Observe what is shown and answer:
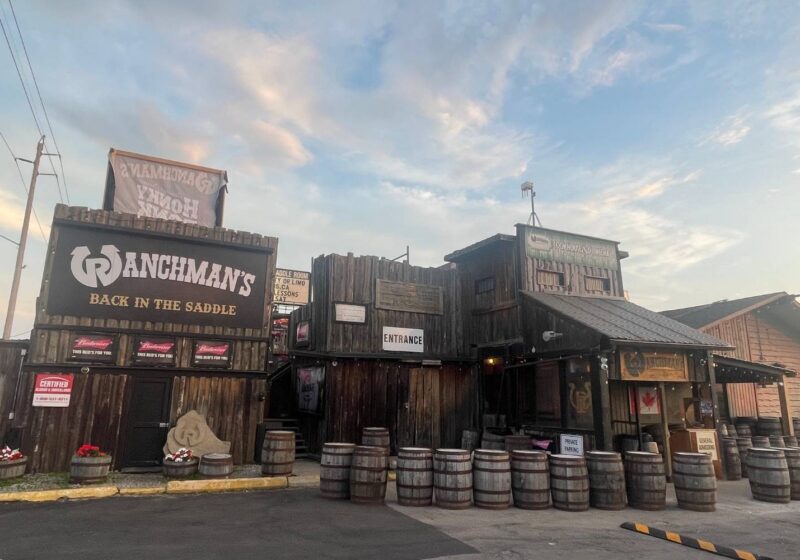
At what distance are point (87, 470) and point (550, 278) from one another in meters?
14.0

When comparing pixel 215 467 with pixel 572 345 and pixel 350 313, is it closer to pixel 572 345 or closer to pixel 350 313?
pixel 350 313

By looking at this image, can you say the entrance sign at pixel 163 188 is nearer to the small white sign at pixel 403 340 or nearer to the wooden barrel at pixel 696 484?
the small white sign at pixel 403 340

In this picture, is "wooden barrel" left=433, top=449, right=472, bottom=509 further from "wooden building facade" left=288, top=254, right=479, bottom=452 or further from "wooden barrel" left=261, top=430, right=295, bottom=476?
"wooden building facade" left=288, top=254, right=479, bottom=452

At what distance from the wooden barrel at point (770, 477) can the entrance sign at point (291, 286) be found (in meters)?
30.9

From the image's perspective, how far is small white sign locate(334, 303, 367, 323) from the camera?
16.2 meters

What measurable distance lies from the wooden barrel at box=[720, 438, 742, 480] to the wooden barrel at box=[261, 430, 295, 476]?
11056 millimetres

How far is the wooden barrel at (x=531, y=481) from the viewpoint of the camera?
30.4 ft

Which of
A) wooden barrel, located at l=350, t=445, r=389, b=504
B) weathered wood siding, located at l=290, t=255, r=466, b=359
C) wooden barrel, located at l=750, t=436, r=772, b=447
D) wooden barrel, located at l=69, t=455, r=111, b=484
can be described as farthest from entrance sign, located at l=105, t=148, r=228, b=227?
wooden barrel, located at l=750, t=436, r=772, b=447

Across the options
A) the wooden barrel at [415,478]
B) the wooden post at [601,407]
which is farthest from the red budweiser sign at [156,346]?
the wooden post at [601,407]

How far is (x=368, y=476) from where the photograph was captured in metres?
9.48

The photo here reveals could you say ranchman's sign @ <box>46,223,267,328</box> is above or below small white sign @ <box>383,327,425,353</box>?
above

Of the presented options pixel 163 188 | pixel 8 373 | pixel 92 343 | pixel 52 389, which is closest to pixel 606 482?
pixel 92 343

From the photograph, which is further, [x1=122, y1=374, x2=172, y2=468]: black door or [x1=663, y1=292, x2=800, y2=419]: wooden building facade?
[x1=663, y1=292, x2=800, y2=419]: wooden building facade

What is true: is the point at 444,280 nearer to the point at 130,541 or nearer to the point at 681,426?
the point at 681,426
